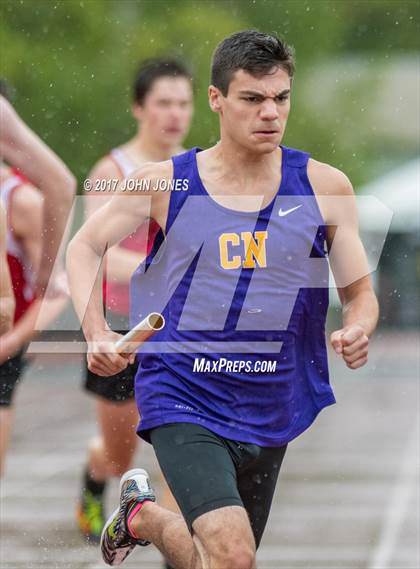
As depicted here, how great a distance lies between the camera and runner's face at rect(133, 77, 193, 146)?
8.20 m

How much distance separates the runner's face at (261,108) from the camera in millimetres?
5473

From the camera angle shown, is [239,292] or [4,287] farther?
[4,287]

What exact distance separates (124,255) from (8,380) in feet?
3.10

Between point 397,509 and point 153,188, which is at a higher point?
point 153,188

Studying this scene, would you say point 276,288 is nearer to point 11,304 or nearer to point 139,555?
point 11,304

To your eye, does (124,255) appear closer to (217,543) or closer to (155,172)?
(155,172)

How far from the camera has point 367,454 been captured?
12.6 m

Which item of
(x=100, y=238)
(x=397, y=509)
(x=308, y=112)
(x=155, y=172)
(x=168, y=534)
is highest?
(x=155, y=172)

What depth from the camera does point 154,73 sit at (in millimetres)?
8469

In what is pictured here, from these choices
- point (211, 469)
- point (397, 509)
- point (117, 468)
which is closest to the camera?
point (211, 469)

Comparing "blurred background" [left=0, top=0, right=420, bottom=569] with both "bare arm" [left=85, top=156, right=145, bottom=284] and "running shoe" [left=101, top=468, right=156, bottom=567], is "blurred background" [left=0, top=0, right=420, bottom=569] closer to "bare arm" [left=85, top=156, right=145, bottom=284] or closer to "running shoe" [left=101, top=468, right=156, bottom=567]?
"bare arm" [left=85, top=156, right=145, bottom=284]

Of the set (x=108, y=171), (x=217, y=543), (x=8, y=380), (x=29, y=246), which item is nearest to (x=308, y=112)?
(x=108, y=171)

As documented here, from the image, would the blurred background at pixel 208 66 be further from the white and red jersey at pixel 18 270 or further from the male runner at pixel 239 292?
the male runner at pixel 239 292

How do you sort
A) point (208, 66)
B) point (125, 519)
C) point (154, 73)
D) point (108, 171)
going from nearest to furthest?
point (125, 519)
point (108, 171)
point (154, 73)
point (208, 66)
